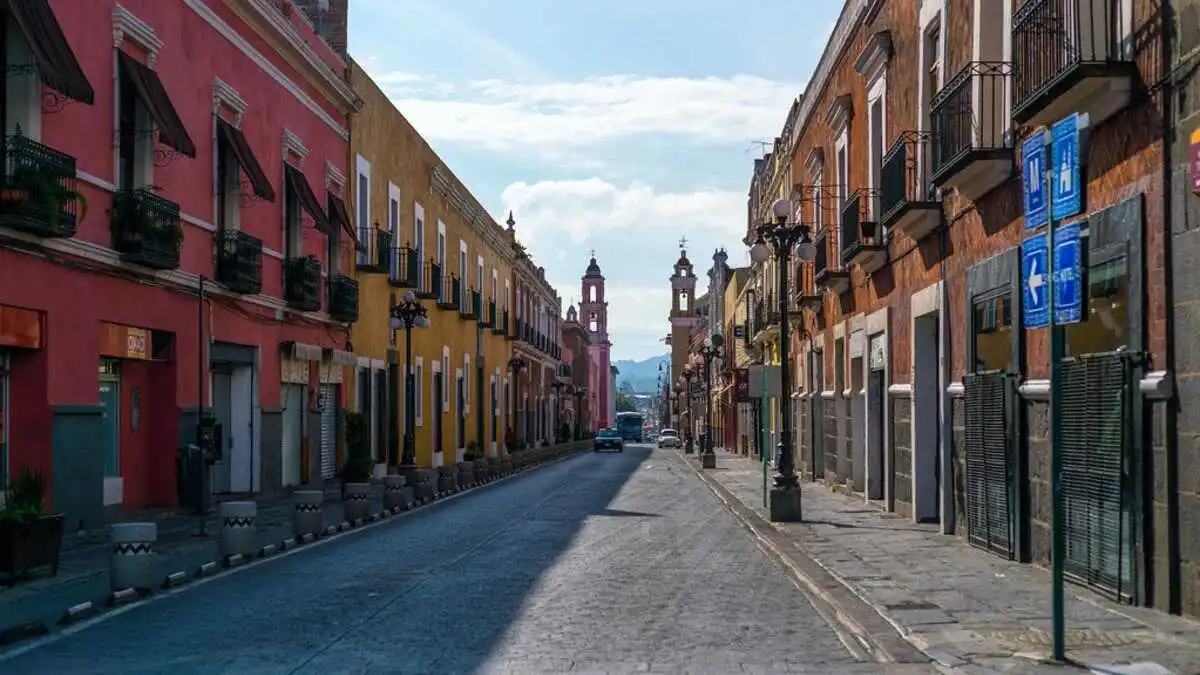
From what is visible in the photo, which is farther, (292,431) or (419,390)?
(419,390)

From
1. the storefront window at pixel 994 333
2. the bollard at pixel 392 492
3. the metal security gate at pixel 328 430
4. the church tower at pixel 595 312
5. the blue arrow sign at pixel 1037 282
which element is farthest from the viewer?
the church tower at pixel 595 312

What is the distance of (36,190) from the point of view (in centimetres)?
1619

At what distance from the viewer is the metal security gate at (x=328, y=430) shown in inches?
1225

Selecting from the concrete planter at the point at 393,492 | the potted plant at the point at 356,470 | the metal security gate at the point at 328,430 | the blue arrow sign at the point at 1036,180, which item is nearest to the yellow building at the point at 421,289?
the metal security gate at the point at 328,430

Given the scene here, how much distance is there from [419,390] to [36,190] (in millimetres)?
24862

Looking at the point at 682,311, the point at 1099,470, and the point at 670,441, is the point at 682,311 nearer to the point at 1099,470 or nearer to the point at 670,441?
the point at 670,441

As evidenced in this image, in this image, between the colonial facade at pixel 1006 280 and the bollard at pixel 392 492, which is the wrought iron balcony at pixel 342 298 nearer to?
the bollard at pixel 392 492

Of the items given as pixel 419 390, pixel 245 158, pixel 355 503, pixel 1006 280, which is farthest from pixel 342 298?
pixel 1006 280

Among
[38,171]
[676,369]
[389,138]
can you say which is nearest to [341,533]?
[38,171]

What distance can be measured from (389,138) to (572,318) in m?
107

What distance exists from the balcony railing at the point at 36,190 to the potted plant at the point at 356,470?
650 cm

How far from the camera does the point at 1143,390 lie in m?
10.9

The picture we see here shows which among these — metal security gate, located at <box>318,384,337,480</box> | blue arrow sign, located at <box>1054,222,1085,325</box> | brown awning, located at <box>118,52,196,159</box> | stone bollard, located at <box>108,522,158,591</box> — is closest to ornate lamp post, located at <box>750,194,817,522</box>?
brown awning, located at <box>118,52,196,159</box>

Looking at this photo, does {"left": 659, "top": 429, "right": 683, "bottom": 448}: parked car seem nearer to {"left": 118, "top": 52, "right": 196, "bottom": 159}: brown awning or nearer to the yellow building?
the yellow building
